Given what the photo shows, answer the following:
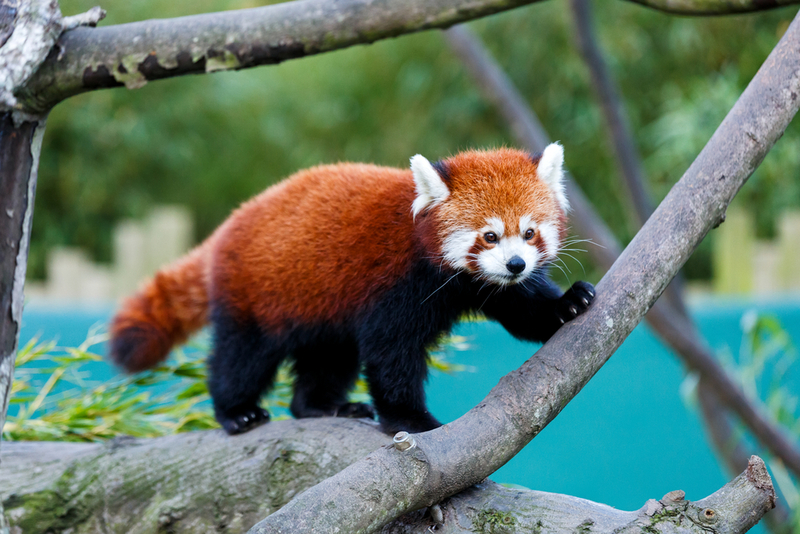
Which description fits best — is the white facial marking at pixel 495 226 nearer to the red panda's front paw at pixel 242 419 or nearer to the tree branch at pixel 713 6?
the tree branch at pixel 713 6

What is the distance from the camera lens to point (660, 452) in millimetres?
3062

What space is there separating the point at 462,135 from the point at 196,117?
1.69 m

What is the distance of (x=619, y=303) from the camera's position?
1218 mm

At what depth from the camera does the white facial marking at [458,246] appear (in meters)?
1.37

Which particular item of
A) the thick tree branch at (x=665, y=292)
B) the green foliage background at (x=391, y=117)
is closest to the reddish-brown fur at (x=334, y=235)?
the thick tree branch at (x=665, y=292)

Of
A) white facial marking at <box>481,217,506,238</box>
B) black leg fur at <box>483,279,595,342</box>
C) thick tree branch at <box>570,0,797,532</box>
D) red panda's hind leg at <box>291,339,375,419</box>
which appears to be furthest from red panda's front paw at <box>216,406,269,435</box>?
thick tree branch at <box>570,0,797,532</box>

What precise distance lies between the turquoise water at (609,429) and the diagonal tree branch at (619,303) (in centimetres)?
176

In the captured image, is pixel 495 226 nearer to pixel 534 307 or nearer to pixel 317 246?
pixel 534 307

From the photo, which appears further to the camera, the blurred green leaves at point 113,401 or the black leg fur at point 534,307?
the blurred green leaves at point 113,401

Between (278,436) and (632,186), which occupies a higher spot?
(632,186)

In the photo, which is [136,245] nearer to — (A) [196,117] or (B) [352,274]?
(A) [196,117]

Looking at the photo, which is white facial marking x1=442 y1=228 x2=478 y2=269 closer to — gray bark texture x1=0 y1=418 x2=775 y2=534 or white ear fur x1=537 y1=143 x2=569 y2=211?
white ear fur x1=537 y1=143 x2=569 y2=211

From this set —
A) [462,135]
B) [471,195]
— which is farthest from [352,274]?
[462,135]

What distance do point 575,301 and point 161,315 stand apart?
1.12 meters
